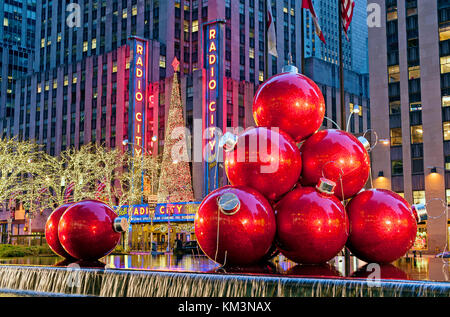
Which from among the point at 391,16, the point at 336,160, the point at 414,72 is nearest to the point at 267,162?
the point at 336,160

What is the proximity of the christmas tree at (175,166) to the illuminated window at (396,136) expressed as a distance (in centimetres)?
1981

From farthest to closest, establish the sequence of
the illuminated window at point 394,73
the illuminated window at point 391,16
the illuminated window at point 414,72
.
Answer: the illuminated window at point 391,16 < the illuminated window at point 394,73 < the illuminated window at point 414,72

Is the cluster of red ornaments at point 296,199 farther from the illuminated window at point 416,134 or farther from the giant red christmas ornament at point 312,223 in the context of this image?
the illuminated window at point 416,134

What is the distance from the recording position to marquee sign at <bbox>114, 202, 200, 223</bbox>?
50062 mm

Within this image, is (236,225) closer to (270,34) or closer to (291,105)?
(291,105)

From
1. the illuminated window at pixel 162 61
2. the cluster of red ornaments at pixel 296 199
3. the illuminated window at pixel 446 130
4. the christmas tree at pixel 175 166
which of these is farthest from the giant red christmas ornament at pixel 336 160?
the illuminated window at pixel 162 61

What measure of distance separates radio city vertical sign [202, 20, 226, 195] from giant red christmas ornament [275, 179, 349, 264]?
51196mm

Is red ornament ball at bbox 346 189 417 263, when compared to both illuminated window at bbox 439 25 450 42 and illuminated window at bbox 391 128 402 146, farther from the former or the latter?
illuminated window at bbox 439 25 450 42

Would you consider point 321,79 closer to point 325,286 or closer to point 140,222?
point 140,222

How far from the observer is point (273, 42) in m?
17.1

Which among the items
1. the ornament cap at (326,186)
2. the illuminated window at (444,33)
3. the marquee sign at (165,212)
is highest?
the illuminated window at (444,33)

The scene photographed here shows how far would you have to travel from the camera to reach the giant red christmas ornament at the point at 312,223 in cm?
888

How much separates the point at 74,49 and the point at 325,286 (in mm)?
90444
